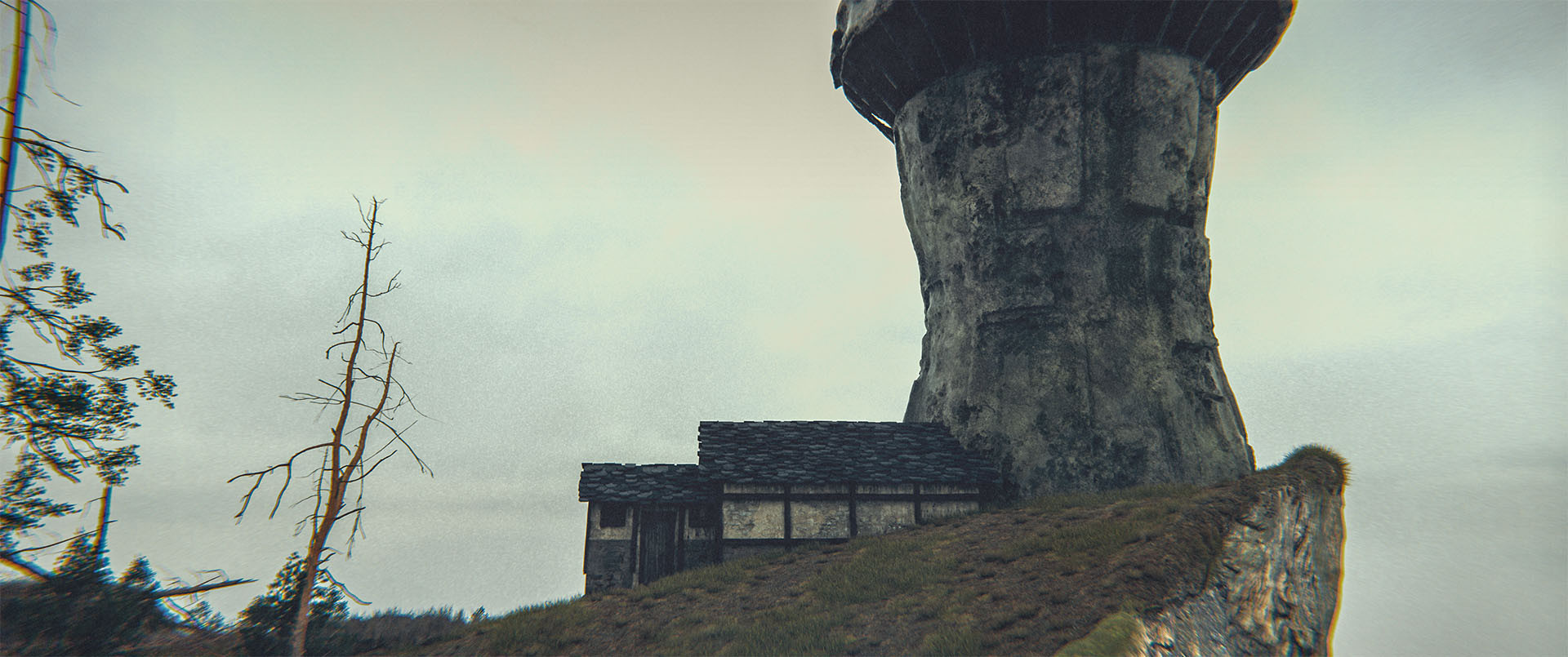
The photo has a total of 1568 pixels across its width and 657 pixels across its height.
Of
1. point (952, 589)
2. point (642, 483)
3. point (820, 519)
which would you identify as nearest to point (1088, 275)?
point (820, 519)

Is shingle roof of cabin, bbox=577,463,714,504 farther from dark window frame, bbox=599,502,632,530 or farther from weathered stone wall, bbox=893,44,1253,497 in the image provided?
weathered stone wall, bbox=893,44,1253,497

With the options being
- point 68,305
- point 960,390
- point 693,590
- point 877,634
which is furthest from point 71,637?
point 960,390

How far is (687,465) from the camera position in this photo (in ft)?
64.5

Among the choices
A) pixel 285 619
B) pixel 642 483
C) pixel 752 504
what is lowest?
pixel 285 619

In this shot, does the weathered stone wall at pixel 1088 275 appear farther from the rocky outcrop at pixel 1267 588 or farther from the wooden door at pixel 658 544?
the wooden door at pixel 658 544

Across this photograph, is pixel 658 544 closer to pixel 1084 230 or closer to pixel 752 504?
pixel 752 504

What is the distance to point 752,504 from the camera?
1719 centimetres

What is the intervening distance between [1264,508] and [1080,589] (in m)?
4.74

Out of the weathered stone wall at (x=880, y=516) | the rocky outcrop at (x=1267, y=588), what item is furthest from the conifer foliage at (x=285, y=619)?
the rocky outcrop at (x=1267, y=588)

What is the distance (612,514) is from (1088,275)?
13752mm

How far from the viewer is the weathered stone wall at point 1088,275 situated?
19344 millimetres

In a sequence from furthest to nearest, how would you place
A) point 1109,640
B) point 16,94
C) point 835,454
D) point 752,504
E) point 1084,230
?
point 1084,230, point 835,454, point 752,504, point 1109,640, point 16,94

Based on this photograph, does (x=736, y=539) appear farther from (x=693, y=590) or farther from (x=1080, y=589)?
(x=1080, y=589)

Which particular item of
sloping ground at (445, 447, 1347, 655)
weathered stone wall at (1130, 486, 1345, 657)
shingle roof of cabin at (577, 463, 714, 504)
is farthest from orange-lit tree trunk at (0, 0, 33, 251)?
weathered stone wall at (1130, 486, 1345, 657)
